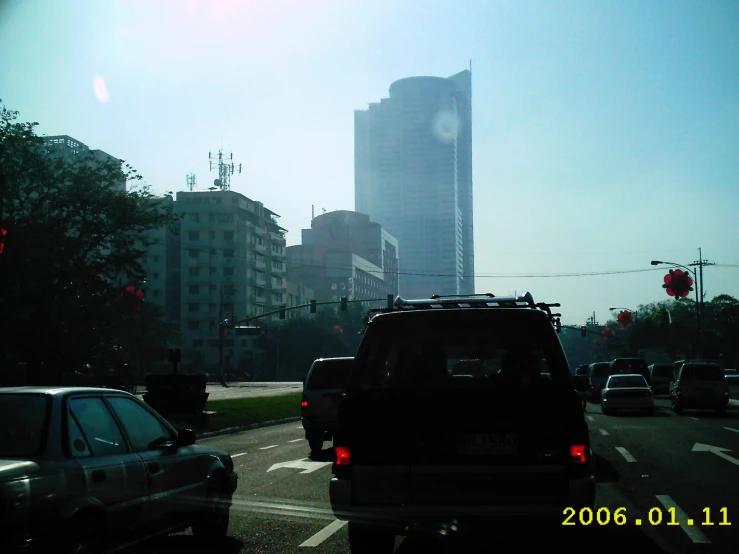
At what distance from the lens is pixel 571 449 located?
5.77 m

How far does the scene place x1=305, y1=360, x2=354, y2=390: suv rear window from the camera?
1902 centimetres

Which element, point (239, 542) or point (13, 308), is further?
point (13, 308)

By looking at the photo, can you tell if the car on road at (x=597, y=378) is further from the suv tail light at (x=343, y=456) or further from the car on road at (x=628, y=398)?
the suv tail light at (x=343, y=456)

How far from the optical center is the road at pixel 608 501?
7629mm

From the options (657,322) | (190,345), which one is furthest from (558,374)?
(657,322)

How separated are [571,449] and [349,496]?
5.27ft

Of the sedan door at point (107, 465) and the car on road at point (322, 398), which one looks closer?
the sedan door at point (107, 465)

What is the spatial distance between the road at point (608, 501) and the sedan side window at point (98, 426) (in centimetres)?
149

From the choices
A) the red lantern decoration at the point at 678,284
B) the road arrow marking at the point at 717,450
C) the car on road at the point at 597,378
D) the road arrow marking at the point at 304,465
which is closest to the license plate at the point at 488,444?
the road arrow marking at the point at 304,465

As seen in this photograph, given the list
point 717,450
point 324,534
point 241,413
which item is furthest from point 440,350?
point 241,413

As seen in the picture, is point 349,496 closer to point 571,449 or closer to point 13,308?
point 571,449

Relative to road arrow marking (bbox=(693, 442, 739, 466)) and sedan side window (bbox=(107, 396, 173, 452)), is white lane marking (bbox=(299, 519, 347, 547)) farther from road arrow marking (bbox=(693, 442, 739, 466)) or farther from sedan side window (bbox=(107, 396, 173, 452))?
road arrow marking (bbox=(693, 442, 739, 466))

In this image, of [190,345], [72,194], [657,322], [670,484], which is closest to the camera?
[670,484]

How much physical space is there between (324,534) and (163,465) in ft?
6.30
